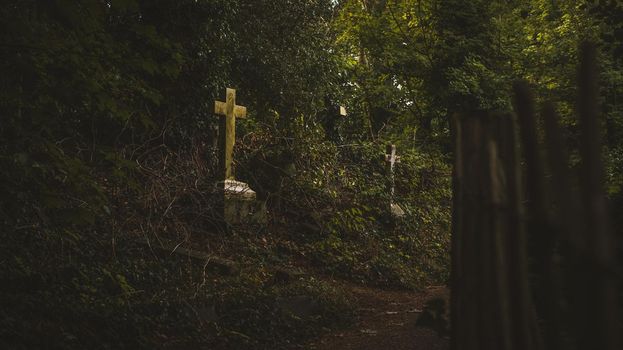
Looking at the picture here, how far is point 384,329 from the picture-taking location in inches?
307

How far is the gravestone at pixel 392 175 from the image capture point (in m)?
13.7

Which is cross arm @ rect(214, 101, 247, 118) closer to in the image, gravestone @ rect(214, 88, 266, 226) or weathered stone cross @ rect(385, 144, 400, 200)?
gravestone @ rect(214, 88, 266, 226)

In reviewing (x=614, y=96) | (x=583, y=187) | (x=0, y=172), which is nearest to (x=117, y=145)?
(x=0, y=172)

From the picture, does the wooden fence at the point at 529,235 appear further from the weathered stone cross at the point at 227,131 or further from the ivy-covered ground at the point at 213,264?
the weathered stone cross at the point at 227,131

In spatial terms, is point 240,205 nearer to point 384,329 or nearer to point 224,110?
point 224,110

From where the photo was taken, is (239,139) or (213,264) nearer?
(213,264)

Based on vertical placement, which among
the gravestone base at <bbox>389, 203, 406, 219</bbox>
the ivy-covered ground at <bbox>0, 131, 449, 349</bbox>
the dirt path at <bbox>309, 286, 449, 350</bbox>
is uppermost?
the gravestone base at <bbox>389, 203, 406, 219</bbox>

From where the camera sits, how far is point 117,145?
10484mm

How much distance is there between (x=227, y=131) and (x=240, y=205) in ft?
4.51

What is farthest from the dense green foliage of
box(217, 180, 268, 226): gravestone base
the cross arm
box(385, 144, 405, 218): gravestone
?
the cross arm

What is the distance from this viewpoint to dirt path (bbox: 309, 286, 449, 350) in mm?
6941

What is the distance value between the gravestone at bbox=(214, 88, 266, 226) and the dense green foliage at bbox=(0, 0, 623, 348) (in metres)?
0.29

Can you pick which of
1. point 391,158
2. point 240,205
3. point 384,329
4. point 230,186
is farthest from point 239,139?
point 384,329

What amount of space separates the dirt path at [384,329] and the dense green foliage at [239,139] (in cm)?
51
